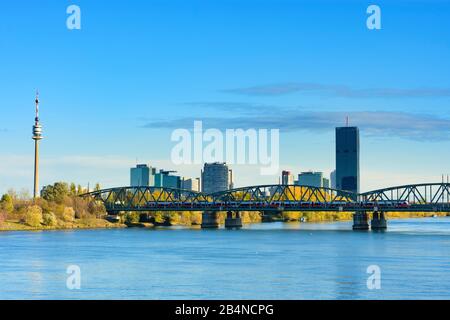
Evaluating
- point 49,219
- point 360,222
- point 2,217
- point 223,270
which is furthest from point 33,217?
point 223,270

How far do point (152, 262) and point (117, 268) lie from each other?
838cm

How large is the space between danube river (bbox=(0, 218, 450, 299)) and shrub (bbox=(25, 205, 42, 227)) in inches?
2323

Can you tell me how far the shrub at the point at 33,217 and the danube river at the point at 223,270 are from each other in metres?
59.0

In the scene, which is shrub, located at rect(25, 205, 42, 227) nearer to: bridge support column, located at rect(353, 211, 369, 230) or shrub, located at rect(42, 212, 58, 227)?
shrub, located at rect(42, 212, 58, 227)

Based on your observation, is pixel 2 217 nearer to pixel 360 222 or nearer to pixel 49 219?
pixel 49 219

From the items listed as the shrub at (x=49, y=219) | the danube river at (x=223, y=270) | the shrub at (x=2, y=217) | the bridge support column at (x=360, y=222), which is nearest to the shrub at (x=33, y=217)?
the shrub at (x=49, y=219)

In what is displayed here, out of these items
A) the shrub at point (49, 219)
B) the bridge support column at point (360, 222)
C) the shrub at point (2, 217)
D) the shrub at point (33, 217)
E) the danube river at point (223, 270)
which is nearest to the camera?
the danube river at point (223, 270)

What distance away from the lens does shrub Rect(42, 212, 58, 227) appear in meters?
189

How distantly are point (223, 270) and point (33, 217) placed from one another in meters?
108

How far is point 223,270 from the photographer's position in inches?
3236

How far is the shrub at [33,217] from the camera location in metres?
182

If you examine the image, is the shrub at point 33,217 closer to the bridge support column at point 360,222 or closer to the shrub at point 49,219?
the shrub at point 49,219

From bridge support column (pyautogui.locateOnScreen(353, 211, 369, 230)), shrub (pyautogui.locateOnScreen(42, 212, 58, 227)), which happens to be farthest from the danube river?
bridge support column (pyautogui.locateOnScreen(353, 211, 369, 230))
